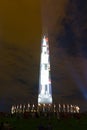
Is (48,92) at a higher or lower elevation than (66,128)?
higher

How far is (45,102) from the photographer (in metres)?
190

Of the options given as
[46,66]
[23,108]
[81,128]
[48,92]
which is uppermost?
[46,66]

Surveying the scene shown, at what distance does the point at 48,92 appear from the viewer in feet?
624

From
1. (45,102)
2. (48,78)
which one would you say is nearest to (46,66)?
(48,78)

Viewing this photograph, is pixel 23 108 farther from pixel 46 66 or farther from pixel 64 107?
pixel 46 66

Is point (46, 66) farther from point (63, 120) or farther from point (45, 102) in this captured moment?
point (63, 120)

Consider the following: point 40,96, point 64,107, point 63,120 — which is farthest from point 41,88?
point 63,120

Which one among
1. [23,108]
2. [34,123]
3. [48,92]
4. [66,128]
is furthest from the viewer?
[48,92]

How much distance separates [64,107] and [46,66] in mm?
54163

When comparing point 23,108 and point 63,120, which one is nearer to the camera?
point 63,120

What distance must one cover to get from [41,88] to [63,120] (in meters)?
149

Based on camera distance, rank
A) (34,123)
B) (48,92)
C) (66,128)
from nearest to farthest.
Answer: (66,128) < (34,123) < (48,92)

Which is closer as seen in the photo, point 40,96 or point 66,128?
point 66,128

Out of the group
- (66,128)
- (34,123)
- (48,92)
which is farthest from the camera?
(48,92)
